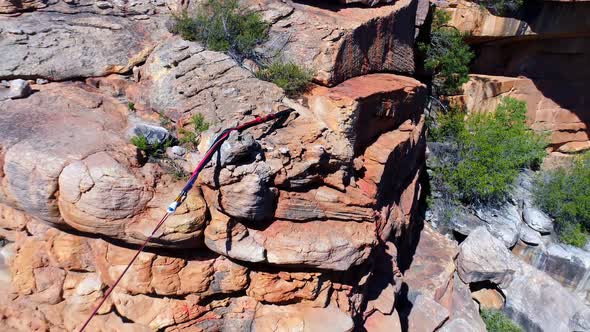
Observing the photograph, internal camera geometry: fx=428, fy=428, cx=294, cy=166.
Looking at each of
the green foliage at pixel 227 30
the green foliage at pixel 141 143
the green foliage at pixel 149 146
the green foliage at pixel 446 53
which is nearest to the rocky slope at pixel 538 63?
the green foliage at pixel 446 53

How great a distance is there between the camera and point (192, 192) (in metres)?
4.96

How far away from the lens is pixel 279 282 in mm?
5227

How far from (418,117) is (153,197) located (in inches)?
235

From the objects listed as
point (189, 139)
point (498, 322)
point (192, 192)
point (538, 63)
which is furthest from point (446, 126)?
point (192, 192)

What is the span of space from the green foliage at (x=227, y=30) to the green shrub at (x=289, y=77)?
67cm

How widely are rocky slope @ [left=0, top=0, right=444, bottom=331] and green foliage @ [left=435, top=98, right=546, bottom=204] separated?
12.9ft

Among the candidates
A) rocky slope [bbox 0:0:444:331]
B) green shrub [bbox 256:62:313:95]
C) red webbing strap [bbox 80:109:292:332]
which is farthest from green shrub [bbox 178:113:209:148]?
green shrub [bbox 256:62:313:95]

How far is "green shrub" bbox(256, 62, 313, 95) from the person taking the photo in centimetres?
624

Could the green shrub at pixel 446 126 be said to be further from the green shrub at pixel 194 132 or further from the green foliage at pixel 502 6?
the green shrub at pixel 194 132

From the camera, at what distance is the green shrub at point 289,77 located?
6.24m

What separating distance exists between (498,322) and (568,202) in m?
3.70

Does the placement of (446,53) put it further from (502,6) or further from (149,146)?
(149,146)

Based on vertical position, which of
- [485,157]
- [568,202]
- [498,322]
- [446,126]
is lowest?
[498,322]

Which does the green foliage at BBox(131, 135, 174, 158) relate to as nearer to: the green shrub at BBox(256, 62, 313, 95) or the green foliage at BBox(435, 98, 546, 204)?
the green shrub at BBox(256, 62, 313, 95)
